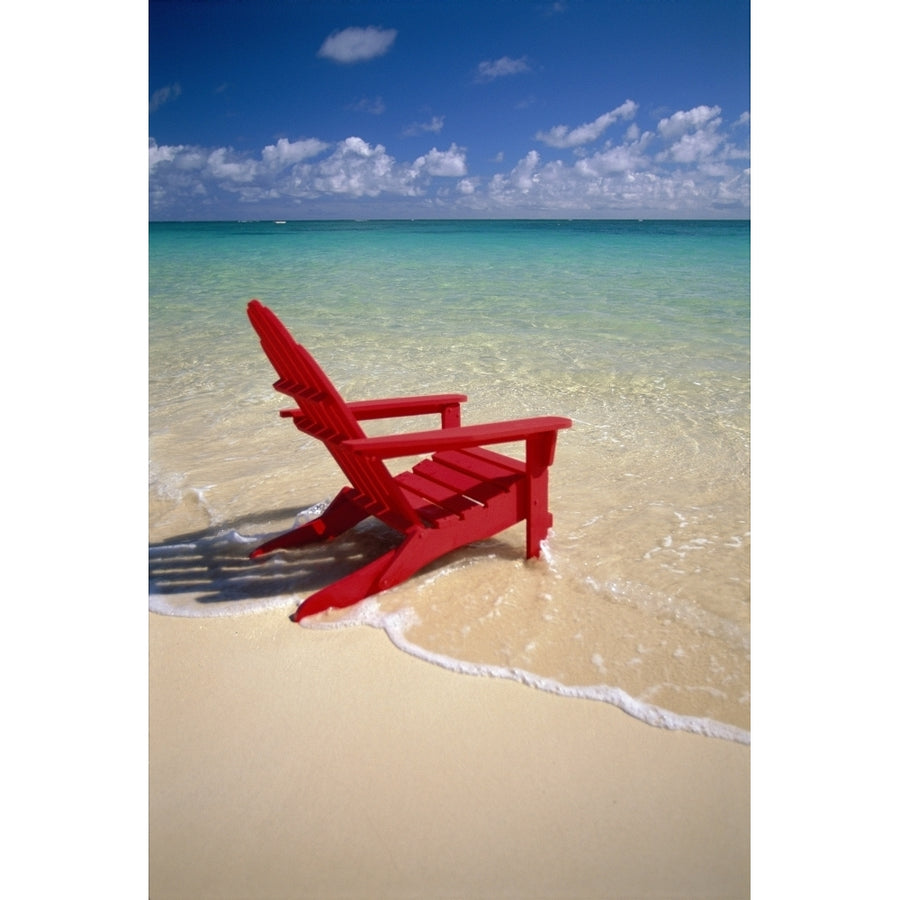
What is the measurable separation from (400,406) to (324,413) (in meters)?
0.65

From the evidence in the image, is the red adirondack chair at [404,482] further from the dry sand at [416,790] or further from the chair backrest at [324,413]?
the dry sand at [416,790]

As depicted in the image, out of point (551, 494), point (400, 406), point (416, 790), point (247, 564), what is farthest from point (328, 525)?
point (416, 790)

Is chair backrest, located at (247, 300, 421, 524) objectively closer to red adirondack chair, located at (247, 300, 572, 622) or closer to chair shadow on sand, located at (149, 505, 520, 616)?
red adirondack chair, located at (247, 300, 572, 622)

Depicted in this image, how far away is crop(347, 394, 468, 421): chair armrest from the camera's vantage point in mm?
2807

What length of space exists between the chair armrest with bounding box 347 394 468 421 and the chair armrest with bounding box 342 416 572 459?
0.52 meters

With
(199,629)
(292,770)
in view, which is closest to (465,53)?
(199,629)

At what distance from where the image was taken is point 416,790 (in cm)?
163

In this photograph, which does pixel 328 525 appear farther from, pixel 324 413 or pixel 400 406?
pixel 324 413

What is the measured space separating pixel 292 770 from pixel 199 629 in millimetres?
770

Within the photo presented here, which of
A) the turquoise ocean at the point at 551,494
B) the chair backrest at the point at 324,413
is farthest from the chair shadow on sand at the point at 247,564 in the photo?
the chair backrest at the point at 324,413

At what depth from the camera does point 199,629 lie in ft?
7.64

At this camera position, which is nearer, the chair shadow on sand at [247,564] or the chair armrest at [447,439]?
the chair armrest at [447,439]

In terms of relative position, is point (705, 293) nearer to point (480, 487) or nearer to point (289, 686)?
point (480, 487)

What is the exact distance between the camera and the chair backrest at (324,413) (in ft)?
7.36
